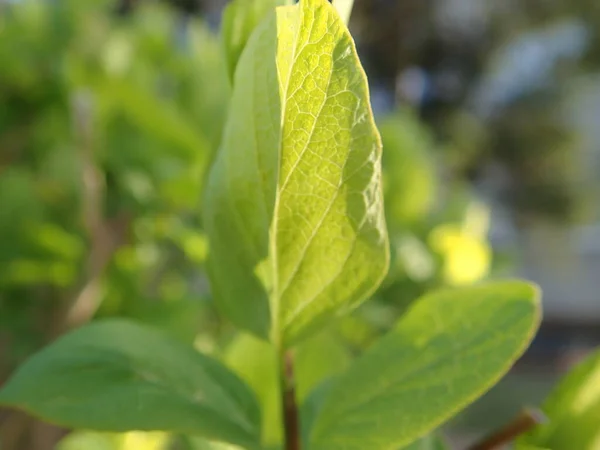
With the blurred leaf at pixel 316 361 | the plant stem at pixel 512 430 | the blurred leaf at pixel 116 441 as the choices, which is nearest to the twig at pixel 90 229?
the blurred leaf at pixel 116 441

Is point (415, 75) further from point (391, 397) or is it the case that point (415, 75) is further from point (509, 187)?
point (391, 397)

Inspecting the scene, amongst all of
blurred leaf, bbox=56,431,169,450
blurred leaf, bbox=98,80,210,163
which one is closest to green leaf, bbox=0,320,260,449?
blurred leaf, bbox=56,431,169,450

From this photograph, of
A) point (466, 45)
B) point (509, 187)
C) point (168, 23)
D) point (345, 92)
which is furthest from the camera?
point (509, 187)

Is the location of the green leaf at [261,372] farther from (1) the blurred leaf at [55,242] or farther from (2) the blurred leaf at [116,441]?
(1) the blurred leaf at [55,242]

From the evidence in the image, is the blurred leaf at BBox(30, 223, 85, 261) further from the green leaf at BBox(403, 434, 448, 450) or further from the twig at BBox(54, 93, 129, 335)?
the green leaf at BBox(403, 434, 448, 450)

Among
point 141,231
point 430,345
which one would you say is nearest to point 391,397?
point 430,345
